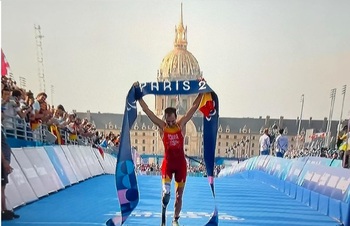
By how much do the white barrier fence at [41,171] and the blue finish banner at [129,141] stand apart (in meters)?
1.84

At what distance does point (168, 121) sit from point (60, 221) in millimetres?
1950

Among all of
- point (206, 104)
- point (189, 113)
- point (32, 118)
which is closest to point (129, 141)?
point (189, 113)

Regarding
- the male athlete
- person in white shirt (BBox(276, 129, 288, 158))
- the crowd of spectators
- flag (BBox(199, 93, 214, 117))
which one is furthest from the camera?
person in white shirt (BBox(276, 129, 288, 158))

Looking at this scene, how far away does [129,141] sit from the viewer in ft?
20.4

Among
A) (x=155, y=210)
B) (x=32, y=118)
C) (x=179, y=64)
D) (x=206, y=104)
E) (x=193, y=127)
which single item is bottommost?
(x=193, y=127)

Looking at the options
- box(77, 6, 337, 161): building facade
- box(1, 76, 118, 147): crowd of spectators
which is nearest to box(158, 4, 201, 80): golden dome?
box(77, 6, 337, 161): building facade

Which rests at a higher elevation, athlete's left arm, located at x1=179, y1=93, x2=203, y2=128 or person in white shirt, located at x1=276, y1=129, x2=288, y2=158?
athlete's left arm, located at x1=179, y1=93, x2=203, y2=128

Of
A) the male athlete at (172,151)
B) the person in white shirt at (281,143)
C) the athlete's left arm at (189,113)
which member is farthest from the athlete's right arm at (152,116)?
the person in white shirt at (281,143)

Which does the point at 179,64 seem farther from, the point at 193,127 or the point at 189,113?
the point at 189,113

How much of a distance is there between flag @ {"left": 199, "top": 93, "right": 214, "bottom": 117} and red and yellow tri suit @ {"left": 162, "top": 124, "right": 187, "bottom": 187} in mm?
566

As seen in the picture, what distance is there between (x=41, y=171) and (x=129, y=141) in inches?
125

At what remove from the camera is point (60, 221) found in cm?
630

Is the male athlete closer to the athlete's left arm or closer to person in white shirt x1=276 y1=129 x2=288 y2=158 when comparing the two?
the athlete's left arm

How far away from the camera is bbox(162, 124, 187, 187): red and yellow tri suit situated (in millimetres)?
5898
